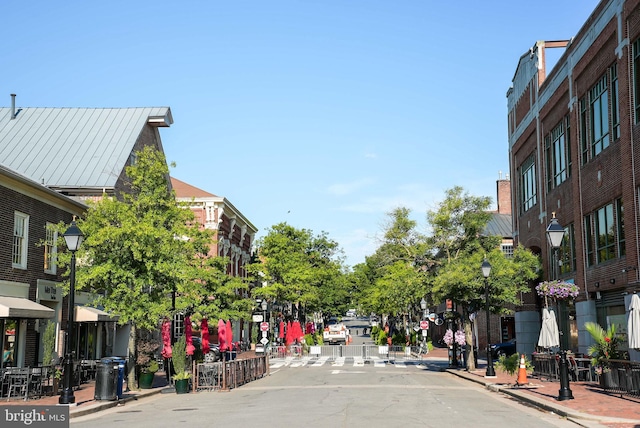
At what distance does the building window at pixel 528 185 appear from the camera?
134 ft

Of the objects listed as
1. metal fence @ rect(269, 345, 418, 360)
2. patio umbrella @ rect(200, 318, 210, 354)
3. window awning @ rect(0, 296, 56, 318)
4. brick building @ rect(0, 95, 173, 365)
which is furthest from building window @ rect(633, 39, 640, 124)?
metal fence @ rect(269, 345, 418, 360)

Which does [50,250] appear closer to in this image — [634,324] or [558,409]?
[558,409]

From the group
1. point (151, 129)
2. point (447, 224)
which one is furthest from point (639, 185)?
point (151, 129)

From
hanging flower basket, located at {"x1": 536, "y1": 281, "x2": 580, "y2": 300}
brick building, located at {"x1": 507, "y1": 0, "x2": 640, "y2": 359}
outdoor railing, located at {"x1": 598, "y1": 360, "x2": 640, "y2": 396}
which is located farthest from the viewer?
brick building, located at {"x1": 507, "y1": 0, "x2": 640, "y2": 359}

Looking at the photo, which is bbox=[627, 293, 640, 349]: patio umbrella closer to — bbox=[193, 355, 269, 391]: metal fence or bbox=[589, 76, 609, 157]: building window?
bbox=[589, 76, 609, 157]: building window

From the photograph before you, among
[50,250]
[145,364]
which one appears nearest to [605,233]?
[145,364]

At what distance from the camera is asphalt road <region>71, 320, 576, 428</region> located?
53.7ft

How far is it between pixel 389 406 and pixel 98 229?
13.3m

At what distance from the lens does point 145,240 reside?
87.3ft

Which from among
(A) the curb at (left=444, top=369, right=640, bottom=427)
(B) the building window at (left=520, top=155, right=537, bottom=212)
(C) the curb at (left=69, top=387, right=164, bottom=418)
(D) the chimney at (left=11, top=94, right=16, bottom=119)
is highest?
(D) the chimney at (left=11, top=94, right=16, bottom=119)

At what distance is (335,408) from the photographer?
63.4 ft

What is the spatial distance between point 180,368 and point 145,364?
193 centimetres

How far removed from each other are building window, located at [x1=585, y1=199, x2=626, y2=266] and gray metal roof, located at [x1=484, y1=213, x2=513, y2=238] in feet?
117

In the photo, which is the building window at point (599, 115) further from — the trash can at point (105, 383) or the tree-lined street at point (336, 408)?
the trash can at point (105, 383)
